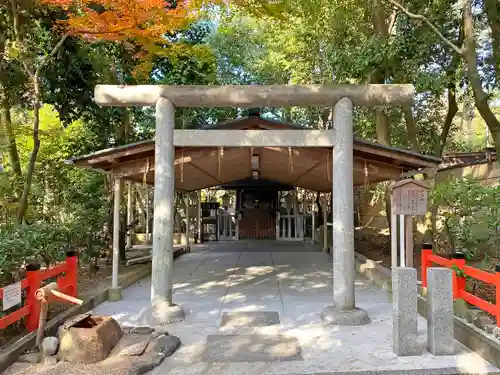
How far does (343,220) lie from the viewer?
20.7 ft

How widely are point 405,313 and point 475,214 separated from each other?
8.85 ft

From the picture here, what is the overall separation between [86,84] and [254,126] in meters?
5.63

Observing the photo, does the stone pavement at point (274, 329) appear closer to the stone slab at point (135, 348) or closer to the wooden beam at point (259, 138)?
the stone slab at point (135, 348)

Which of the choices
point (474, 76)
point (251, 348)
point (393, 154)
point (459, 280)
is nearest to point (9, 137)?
point (251, 348)

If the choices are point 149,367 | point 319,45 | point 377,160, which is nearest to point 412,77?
point 377,160

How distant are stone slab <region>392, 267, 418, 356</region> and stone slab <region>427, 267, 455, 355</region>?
0.19 meters

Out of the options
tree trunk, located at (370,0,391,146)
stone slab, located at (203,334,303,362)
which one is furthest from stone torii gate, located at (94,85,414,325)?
tree trunk, located at (370,0,391,146)

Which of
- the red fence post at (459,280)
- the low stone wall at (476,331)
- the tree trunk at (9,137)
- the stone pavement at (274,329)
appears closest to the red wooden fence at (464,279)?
the red fence post at (459,280)

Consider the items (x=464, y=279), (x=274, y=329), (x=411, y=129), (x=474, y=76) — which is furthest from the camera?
(x=411, y=129)

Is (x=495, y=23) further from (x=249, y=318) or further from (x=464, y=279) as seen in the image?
(x=249, y=318)

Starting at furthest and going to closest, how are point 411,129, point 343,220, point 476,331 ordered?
point 411,129
point 343,220
point 476,331

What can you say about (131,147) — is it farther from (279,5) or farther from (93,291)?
(279,5)

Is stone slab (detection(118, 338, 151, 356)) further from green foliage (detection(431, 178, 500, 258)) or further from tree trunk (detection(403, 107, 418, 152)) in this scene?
tree trunk (detection(403, 107, 418, 152))

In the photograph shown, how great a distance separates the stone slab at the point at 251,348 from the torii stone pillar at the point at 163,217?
46.5 inches
